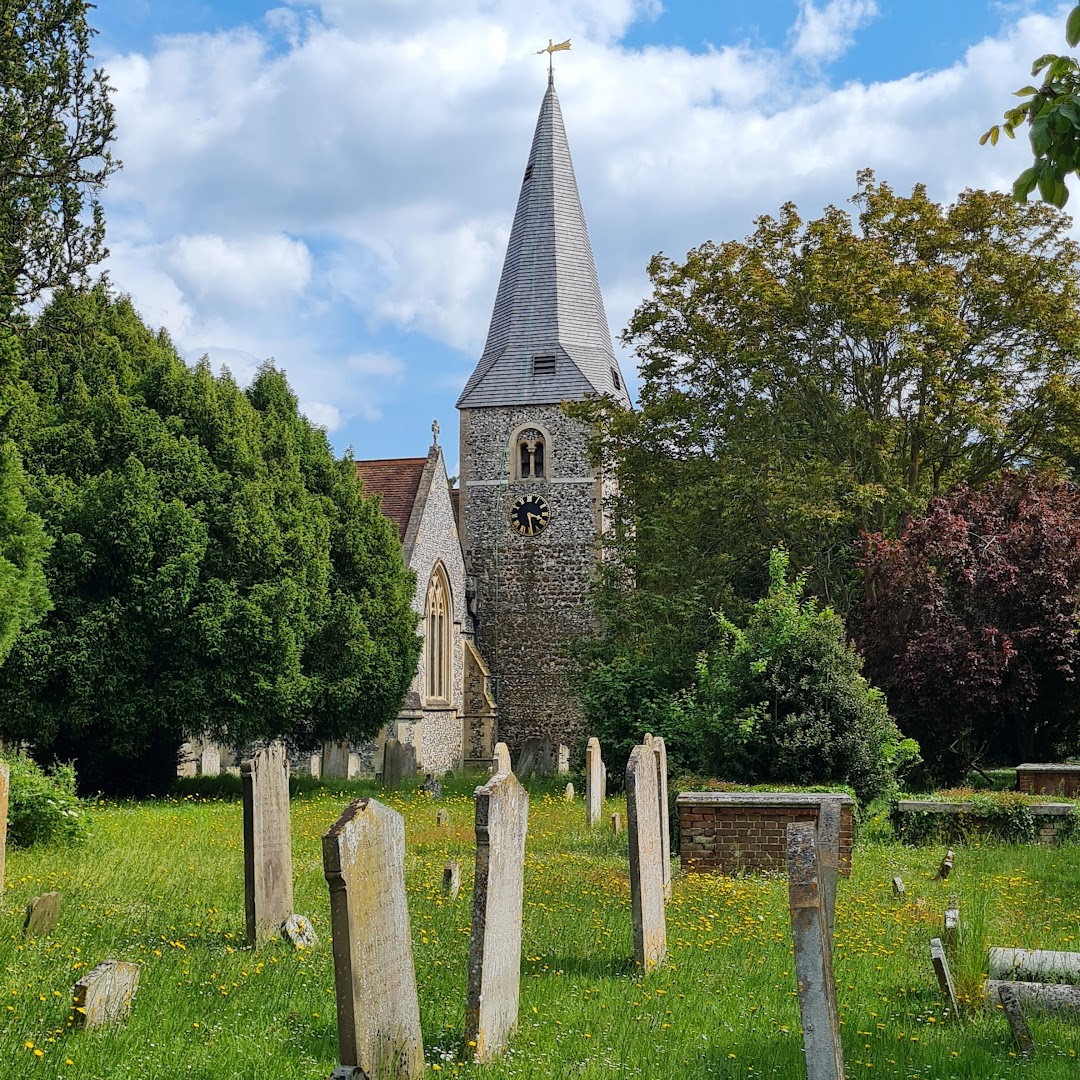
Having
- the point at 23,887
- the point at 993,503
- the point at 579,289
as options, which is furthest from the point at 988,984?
the point at 579,289

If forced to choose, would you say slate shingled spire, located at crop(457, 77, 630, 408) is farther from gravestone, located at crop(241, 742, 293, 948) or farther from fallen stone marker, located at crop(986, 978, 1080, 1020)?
fallen stone marker, located at crop(986, 978, 1080, 1020)

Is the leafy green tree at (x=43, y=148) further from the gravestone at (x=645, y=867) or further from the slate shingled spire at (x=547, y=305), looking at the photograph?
the slate shingled spire at (x=547, y=305)

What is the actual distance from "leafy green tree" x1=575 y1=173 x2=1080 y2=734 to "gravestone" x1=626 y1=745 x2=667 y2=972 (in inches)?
441

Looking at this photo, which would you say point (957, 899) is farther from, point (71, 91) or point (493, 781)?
point (71, 91)

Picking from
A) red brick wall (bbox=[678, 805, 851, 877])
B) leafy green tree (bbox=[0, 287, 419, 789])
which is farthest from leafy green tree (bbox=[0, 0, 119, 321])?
red brick wall (bbox=[678, 805, 851, 877])

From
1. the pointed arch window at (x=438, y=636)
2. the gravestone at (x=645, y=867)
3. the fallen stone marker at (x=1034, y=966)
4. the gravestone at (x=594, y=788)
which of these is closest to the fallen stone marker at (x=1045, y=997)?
the fallen stone marker at (x=1034, y=966)

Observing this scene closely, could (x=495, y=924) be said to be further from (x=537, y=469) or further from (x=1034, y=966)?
(x=537, y=469)

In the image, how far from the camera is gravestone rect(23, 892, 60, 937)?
709 cm

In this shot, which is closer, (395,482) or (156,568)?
(156,568)

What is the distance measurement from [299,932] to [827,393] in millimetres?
15653

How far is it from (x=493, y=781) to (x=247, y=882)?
2594 millimetres

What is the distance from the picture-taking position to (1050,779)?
15180 millimetres

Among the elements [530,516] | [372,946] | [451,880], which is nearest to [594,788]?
[451,880]

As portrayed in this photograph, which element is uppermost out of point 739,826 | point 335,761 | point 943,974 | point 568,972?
point 739,826
